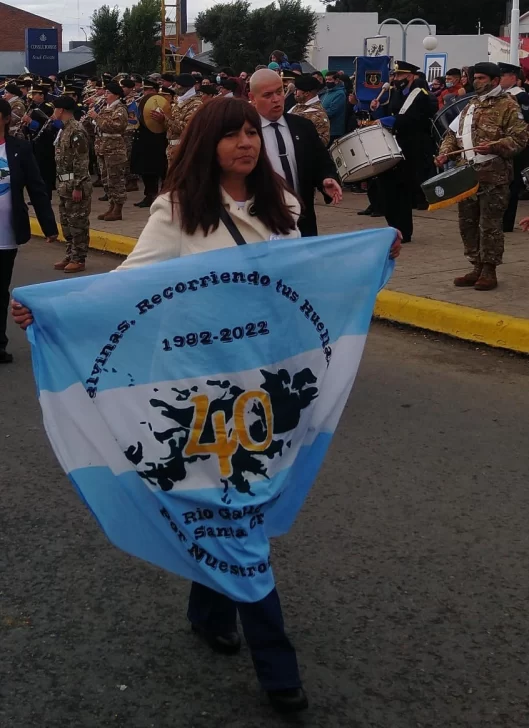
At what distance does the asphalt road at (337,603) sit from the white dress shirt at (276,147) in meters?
1.60

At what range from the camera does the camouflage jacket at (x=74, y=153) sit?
10875mm

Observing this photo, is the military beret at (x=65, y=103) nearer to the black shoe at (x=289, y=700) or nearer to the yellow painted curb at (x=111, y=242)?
the yellow painted curb at (x=111, y=242)

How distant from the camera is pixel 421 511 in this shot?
179 inches

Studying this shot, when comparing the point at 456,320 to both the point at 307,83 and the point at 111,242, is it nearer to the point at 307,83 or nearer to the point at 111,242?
the point at 307,83

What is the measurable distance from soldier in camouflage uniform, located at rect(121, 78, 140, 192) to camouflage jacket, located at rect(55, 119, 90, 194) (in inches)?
245

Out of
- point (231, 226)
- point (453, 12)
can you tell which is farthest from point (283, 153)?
point (453, 12)

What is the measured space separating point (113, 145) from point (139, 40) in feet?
118

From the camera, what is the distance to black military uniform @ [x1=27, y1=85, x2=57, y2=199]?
55.8ft

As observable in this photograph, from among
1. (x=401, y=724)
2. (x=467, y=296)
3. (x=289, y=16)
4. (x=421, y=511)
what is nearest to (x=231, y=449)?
(x=401, y=724)

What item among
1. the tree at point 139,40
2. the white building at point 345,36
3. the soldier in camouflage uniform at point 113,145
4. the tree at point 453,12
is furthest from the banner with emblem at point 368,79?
the tree at point 453,12

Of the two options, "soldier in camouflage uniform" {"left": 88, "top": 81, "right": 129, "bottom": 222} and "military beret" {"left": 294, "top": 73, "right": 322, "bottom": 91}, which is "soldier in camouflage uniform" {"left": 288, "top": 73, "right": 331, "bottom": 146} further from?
"soldier in camouflage uniform" {"left": 88, "top": 81, "right": 129, "bottom": 222}

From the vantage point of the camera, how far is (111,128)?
14.4 m

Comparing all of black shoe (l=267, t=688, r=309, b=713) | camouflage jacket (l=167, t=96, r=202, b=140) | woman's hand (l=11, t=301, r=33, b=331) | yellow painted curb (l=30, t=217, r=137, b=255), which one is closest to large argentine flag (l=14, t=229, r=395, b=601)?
woman's hand (l=11, t=301, r=33, b=331)

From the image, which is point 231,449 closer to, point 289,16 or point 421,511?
point 421,511
